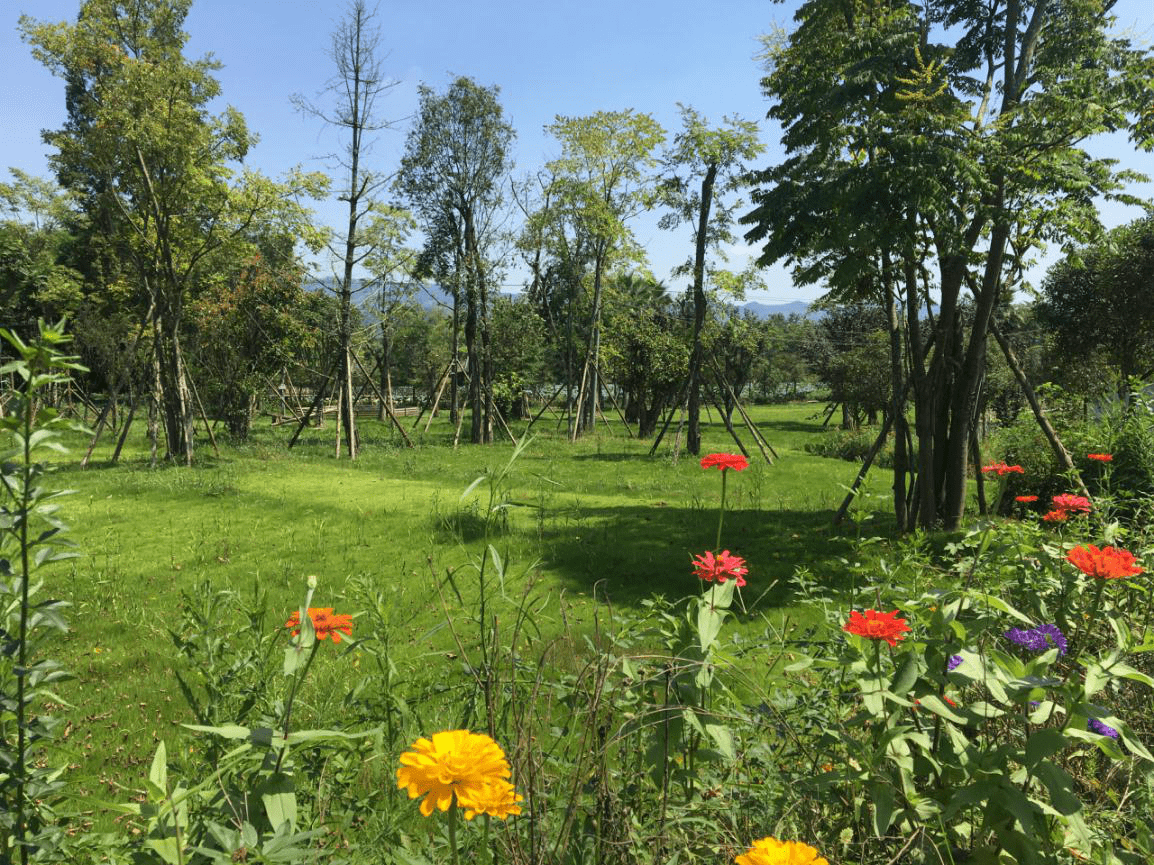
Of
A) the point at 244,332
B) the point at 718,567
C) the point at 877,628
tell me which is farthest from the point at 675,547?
the point at 244,332

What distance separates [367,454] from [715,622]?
49.1 feet

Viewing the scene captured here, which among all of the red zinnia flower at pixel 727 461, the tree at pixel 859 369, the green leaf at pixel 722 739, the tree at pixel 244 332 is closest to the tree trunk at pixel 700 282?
the tree at pixel 859 369

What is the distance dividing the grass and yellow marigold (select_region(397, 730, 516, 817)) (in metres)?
0.25

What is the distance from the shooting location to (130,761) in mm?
3238

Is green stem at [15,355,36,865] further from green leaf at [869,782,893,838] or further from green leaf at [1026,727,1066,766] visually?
green leaf at [1026,727,1066,766]

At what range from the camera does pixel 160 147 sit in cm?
1111

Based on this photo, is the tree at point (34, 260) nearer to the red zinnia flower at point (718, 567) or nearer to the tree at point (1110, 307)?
the red zinnia flower at point (718, 567)

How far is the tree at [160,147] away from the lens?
10969 millimetres

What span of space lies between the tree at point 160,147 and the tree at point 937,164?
9778mm

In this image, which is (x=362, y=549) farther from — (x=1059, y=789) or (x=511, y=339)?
(x=511, y=339)

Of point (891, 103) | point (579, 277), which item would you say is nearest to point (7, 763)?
point (891, 103)

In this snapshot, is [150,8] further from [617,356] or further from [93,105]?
[617,356]

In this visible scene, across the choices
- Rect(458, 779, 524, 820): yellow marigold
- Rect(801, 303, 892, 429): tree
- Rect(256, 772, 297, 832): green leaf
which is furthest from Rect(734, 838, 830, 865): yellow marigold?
Rect(801, 303, 892, 429): tree

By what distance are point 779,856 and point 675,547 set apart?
6.14m
